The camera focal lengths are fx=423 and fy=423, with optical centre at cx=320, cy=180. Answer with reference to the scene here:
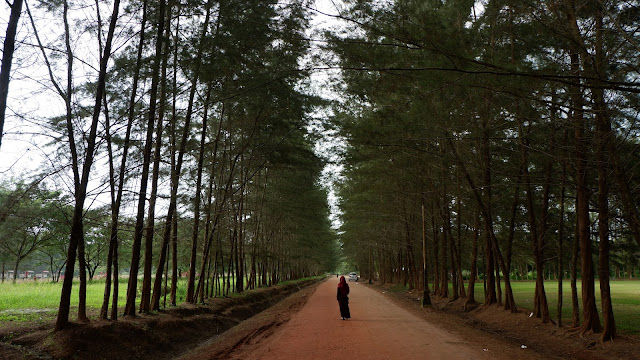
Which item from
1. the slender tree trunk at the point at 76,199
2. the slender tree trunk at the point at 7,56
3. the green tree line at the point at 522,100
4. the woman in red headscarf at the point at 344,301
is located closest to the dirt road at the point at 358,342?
the woman in red headscarf at the point at 344,301

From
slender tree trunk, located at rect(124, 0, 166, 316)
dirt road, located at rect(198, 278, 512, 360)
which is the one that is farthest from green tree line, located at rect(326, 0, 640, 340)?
slender tree trunk, located at rect(124, 0, 166, 316)

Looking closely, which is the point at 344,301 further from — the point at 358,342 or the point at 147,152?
the point at 147,152

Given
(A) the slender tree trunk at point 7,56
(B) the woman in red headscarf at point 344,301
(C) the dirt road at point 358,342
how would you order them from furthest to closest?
(B) the woman in red headscarf at point 344,301 < (C) the dirt road at point 358,342 < (A) the slender tree trunk at point 7,56

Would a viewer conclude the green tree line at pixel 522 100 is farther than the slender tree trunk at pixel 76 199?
No

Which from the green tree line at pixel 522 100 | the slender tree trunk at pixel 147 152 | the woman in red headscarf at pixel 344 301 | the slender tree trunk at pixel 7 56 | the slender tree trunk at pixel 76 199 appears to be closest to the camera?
the slender tree trunk at pixel 7 56

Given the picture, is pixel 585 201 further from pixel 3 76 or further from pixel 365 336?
pixel 3 76

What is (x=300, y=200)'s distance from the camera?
26125 millimetres

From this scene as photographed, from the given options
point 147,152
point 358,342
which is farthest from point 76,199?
point 358,342

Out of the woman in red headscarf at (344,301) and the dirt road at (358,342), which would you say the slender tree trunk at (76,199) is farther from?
the woman in red headscarf at (344,301)

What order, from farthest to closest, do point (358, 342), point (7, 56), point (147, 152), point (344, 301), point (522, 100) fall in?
point (344, 301), point (147, 152), point (358, 342), point (522, 100), point (7, 56)

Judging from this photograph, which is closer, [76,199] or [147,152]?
[76,199]

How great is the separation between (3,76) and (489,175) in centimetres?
1296

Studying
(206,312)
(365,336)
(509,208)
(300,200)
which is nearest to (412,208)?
(300,200)

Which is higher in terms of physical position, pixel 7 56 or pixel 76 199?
pixel 7 56
